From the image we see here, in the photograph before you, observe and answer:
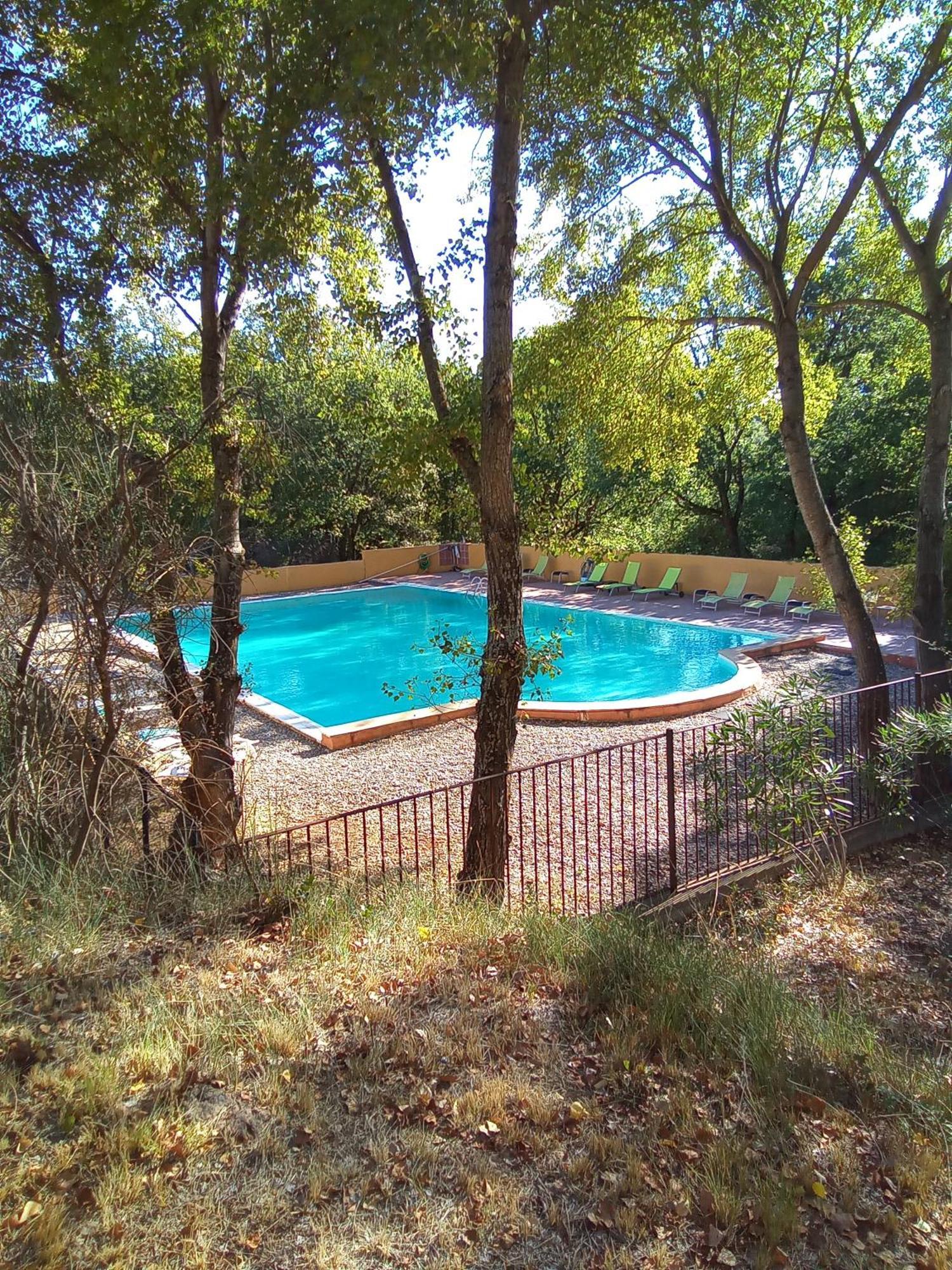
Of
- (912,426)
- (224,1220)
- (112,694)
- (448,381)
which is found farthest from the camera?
(912,426)

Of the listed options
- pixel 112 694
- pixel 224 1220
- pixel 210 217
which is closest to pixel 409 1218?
pixel 224 1220

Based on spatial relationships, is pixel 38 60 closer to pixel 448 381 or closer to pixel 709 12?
pixel 448 381

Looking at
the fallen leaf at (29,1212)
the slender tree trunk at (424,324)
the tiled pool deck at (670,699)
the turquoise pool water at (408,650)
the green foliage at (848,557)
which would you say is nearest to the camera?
the fallen leaf at (29,1212)

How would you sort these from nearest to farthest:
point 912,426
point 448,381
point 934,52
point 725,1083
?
point 725,1083, point 448,381, point 934,52, point 912,426

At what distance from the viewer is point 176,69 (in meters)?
4.92

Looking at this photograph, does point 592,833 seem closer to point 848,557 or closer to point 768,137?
point 848,557

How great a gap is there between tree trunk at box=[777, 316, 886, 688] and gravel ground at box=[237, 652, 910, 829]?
7.56 ft

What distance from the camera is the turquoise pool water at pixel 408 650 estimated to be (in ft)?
42.8

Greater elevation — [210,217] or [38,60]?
[38,60]

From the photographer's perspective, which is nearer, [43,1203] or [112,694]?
[43,1203]

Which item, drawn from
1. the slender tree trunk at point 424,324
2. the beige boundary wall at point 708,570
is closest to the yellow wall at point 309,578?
the beige boundary wall at point 708,570

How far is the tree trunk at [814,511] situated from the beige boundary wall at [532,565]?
7.23 metres

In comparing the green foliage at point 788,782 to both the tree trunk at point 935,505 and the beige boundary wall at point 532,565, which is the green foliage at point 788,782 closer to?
the tree trunk at point 935,505

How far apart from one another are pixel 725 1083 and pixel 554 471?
69.5 feet
